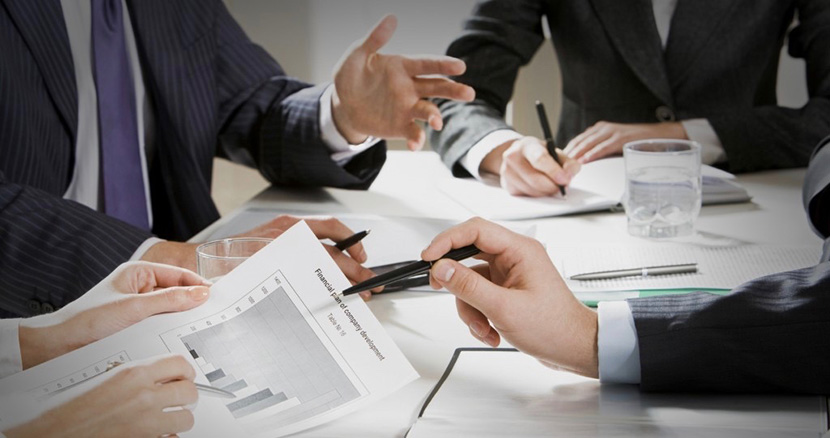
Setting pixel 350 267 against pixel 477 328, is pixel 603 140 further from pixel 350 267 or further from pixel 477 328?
pixel 477 328

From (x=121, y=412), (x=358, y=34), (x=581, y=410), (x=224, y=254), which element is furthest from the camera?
(x=358, y=34)

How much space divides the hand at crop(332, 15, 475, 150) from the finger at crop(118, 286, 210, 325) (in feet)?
1.71

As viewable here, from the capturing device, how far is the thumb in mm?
677

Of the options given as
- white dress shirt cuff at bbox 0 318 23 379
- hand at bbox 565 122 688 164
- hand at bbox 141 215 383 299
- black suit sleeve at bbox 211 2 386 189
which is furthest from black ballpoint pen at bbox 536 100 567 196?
white dress shirt cuff at bbox 0 318 23 379

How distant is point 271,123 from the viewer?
1.42 metres

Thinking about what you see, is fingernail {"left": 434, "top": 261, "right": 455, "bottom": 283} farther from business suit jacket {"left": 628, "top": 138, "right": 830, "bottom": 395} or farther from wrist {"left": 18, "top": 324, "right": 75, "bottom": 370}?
wrist {"left": 18, "top": 324, "right": 75, "bottom": 370}

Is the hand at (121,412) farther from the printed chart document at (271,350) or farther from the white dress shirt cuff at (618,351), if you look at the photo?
the white dress shirt cuff at (618,351)

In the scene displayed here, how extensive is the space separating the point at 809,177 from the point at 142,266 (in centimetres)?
75

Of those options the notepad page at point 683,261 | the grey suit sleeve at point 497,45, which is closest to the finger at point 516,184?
the notepad page at point 683,261

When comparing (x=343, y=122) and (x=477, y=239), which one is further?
(x=343, y=122)

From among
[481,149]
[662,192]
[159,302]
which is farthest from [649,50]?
[159,302]

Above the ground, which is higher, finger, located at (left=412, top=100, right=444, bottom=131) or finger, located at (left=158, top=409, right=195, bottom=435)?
finger, located at (left=158, top=409, right=195, bottom=435)

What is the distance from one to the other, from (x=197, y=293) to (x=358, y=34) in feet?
5.75

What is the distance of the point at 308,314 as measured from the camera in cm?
66
